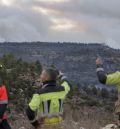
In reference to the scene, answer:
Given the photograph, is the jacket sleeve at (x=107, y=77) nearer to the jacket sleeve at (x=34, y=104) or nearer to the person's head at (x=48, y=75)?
the person's head at (x=48, y=75)

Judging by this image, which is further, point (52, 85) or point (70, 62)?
point (70, 62)

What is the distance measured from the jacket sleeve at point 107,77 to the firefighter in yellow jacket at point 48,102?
1090 millimetres

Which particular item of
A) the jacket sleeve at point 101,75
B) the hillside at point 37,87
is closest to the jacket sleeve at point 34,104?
the jacket sleeve at point 101,75

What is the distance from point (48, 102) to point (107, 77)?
1.41 meters

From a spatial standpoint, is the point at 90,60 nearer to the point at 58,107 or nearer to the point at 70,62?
the point at 70,62

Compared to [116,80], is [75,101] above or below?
below

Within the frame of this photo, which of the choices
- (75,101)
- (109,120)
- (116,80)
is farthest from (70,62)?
(116,80)

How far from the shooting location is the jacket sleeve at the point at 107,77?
9.23m

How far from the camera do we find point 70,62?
61562mm

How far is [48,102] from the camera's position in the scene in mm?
8211

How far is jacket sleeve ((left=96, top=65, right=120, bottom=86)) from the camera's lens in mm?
9234

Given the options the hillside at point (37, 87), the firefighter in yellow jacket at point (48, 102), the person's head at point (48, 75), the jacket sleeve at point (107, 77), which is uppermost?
the person's head at point (48, 75)

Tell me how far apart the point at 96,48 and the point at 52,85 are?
48446mm

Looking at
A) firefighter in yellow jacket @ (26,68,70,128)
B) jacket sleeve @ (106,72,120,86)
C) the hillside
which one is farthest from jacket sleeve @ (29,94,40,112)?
the hillside
